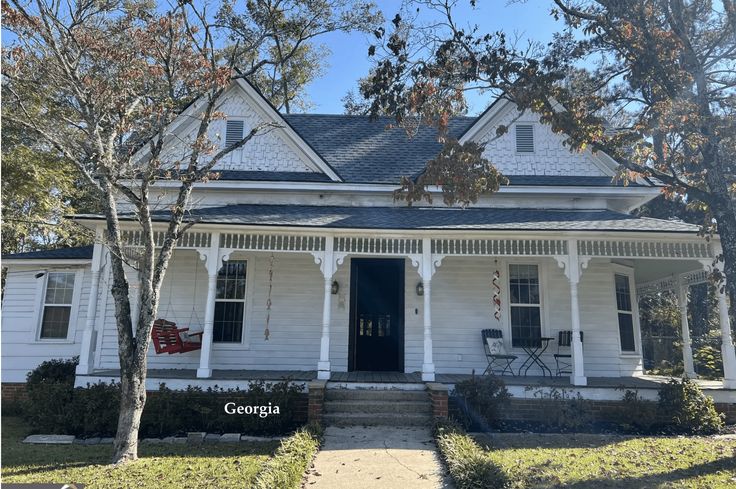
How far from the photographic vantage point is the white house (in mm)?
10500

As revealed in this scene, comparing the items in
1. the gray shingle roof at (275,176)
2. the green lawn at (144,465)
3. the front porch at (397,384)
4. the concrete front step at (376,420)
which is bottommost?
the green lawn at (144,465)

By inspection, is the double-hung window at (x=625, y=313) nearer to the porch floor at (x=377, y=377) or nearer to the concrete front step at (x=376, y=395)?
the porch floor at (x=377, y=377)

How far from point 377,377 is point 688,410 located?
5974 millimetres

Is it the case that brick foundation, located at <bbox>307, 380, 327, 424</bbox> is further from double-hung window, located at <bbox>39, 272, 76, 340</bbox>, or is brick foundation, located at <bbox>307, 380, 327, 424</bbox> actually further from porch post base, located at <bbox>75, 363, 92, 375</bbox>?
double-hung window, located at <bbox>39, 272, 76, 340</bbox>

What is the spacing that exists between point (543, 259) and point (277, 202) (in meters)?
7.05

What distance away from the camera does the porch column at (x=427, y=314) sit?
998cm

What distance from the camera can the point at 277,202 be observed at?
42.5ft

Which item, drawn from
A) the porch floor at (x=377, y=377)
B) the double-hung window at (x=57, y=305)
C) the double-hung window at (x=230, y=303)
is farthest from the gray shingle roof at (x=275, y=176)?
the porch floor at (x=377, y=377)

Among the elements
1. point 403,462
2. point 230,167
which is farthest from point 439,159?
point 230,167

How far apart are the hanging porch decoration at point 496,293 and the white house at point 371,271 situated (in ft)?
0.08

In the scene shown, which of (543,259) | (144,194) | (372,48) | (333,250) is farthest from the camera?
(543,259)

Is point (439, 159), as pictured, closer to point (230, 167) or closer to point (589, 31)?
point (589, 31)

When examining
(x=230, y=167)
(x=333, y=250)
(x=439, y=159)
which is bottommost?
(x=333, y=250)

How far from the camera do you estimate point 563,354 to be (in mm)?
11602
